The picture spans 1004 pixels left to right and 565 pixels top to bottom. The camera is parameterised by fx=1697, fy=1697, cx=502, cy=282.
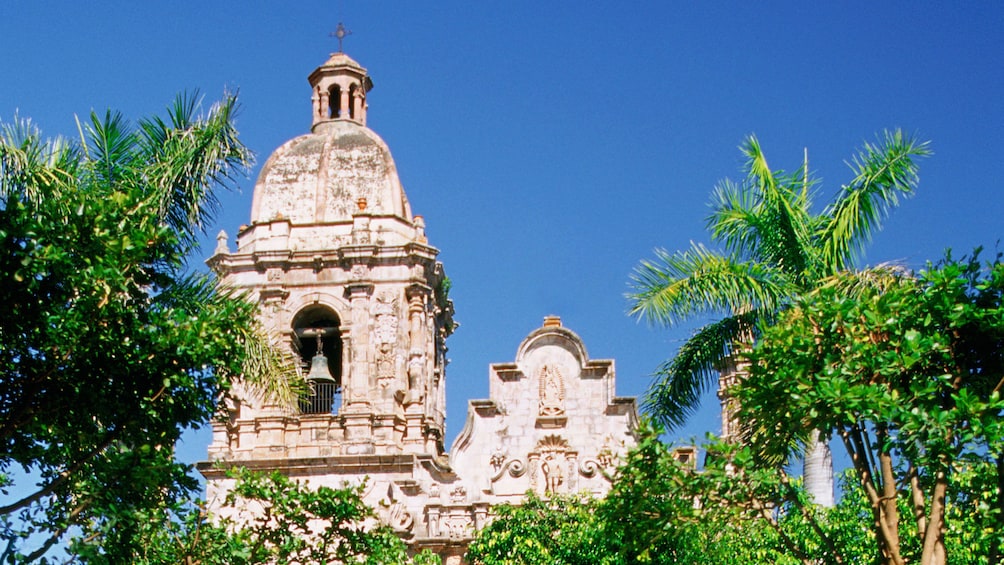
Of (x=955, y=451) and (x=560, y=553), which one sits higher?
(x=560, y=553)

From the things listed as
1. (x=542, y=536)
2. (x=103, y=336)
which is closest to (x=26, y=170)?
(x=103, y=336)

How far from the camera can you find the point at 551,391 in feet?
117

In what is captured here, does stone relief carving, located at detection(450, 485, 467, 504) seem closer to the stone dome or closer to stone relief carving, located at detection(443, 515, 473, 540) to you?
stone relief carving, located at detection(443, 515, 473, 540)

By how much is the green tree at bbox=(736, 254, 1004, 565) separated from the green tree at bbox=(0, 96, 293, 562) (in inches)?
244

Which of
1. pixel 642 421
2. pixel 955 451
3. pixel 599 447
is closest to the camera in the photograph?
pixel 955 451

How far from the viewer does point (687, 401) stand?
23.9 m

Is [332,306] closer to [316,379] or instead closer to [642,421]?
[316,379]

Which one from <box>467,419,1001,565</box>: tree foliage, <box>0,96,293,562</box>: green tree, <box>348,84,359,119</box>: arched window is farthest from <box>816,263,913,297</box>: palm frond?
<box>348,84,359,119</box>: arched window

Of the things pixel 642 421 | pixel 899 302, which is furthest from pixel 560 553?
pixel 899 302

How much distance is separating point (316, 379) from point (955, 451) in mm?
19330

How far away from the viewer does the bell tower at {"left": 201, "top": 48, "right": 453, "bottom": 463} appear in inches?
1400

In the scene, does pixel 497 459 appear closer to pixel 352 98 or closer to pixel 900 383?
pixel 352 98

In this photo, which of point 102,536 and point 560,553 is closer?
point 102,536

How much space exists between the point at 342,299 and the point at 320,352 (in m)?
1.24
